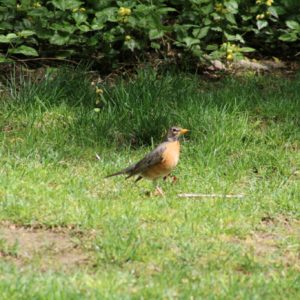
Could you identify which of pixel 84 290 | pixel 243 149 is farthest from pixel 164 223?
pixel 243 149

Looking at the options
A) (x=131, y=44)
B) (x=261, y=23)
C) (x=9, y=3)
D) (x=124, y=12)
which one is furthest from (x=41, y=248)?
(x=261, y=23)

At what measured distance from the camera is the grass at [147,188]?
529 cm

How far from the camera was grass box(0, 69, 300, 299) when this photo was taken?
529 cm

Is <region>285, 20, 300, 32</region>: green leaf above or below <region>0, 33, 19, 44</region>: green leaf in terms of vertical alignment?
above

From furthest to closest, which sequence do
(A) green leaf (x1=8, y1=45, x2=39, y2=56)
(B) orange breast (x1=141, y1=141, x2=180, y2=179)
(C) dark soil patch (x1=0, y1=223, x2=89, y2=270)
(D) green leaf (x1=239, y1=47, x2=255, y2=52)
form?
(D) green leaf (x1=239, y1=47, x2=255, y2=52) < (A) green leaf (x1=8, y1=45, x2=39, y2=56) < (B) orange breast (x1=141, y1=141, x2=180, y2=179) < (C) dark soil patch (x1=0, y1=223, x2=89, y2=270)

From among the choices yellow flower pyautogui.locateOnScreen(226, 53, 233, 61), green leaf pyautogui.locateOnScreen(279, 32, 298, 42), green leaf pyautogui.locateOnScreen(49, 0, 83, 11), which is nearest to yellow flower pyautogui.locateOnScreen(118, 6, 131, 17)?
green leaf pyautogui.locateOnScreen(49, 0, 83, 11)

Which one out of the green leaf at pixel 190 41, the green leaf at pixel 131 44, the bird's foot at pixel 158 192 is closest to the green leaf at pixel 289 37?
the green leaf at pixel 190 41

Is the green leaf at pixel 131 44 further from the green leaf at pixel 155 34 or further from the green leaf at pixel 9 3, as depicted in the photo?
the green leaf at pixel 9 3

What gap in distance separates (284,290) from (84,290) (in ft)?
4.11

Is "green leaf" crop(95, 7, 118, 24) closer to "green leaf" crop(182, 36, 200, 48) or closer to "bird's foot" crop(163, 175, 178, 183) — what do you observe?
"green leaf" crop(182, 36, 200, 48)

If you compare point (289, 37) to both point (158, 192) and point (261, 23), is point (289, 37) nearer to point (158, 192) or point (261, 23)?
point (261, 23)

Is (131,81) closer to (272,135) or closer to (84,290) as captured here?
(272,135)

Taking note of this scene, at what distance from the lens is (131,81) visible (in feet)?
30.7

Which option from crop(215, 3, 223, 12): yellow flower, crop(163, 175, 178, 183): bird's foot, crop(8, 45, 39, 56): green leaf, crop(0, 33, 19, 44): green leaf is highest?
crop(215, 3, 223, 12): yellow flower
